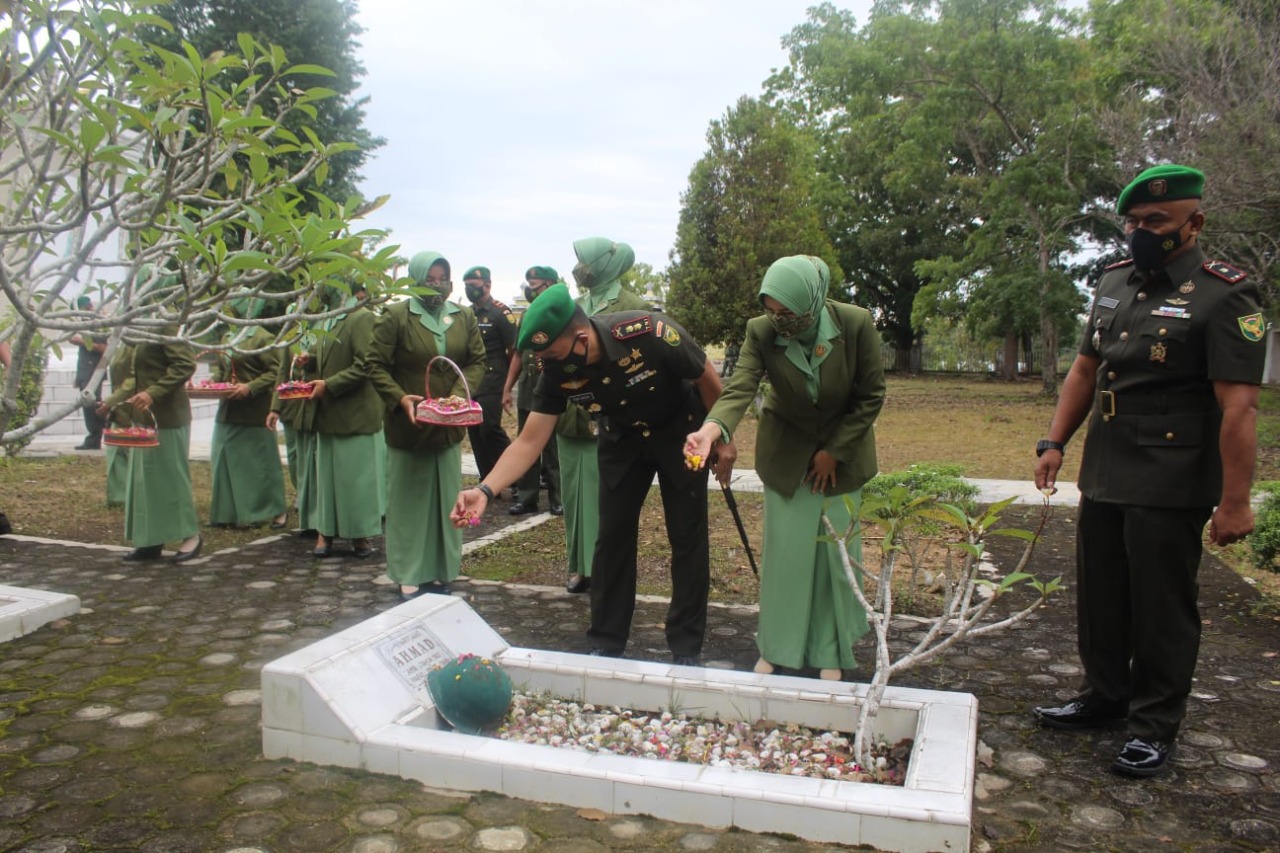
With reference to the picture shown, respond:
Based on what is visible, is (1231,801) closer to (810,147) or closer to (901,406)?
(901,406)

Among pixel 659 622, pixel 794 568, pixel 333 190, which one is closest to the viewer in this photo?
pixel 794 568

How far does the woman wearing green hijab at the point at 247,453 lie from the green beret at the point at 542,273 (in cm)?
205

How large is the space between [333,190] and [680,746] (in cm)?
1810

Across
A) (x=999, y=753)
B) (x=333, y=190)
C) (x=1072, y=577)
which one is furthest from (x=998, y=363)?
(x=999, y=753)

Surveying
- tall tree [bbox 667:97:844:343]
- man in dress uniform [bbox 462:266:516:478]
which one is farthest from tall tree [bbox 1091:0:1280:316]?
man in dress uniform [bbox 462:266:516:478]

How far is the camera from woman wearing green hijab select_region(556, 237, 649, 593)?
5691 millimetres

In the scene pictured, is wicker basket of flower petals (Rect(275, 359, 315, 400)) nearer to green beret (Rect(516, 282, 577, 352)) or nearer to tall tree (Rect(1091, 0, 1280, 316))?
green beret (Rect(516, 282, 577, 352))

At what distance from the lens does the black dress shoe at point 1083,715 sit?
3619 mm

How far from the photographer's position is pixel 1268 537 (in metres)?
5.35

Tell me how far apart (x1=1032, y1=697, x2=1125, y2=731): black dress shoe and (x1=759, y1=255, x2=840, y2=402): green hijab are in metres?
1.50

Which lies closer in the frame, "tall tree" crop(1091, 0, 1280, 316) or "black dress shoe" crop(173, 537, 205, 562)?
"black dress shoe" crop(173, 537, 205, 562)

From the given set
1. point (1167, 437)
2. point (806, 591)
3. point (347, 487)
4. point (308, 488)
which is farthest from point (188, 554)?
point (1167, 437)

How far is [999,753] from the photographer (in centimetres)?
341

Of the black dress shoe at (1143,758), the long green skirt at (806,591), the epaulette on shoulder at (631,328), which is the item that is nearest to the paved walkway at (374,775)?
the black dress shoe at (1143,758)
